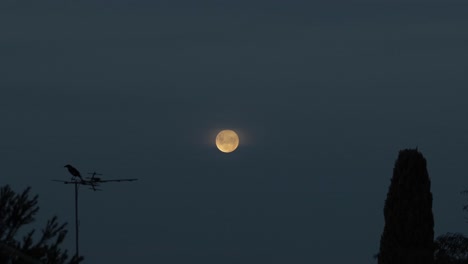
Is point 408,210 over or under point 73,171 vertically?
over

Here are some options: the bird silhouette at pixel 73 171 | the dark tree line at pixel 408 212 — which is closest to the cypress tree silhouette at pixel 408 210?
the dark tree line at pixel 408 212

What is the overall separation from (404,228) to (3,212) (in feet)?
68.3

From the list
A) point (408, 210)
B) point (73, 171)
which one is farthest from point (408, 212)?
point (73, 171)

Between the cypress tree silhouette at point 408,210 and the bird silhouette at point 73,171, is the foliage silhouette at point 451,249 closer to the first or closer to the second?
the cypress tree silhouette at point 408,210

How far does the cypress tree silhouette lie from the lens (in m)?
35.2

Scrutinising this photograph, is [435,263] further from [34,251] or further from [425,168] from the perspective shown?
[34,251]

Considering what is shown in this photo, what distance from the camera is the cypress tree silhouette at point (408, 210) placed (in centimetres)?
3519

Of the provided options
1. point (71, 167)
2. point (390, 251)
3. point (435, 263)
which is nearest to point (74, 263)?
point (71, 167)

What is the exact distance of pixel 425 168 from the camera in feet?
119

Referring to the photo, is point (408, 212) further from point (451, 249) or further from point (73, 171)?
point (73, 171)

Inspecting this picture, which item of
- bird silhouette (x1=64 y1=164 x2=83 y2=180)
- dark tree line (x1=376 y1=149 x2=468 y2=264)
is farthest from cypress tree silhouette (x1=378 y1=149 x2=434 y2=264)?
bird silhouette (x1=64 y1=164 x2=83 y2=180)

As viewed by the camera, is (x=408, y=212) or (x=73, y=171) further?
(x=408, y=212)

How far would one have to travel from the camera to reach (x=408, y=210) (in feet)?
116

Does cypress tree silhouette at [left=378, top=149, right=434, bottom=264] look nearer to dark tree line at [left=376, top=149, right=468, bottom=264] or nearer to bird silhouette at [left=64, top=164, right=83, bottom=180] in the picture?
dark tree line at [left=376, top=149, right=468, bottom=264]
